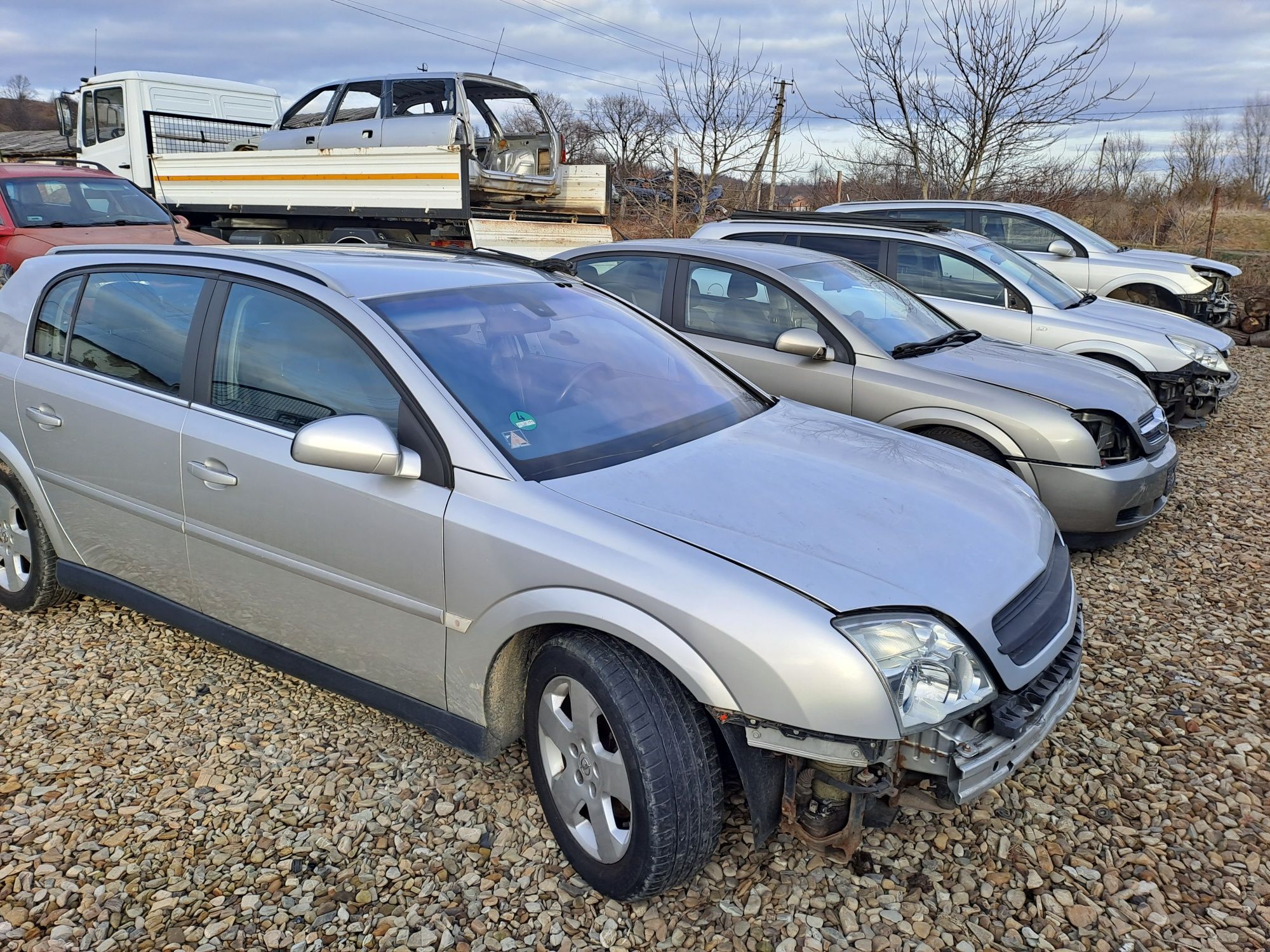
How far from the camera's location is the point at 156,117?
13.8 meters

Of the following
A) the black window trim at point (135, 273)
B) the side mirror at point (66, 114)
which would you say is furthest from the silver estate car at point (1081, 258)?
the side mirror at point (66, 114)

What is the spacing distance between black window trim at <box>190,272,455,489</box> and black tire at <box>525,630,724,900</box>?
64cm

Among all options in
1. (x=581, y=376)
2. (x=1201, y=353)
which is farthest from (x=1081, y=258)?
(x=581, y=376)

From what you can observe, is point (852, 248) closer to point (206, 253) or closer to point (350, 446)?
point (206, 253)

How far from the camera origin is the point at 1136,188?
27438 millimetres

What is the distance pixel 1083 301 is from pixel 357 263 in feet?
22.2

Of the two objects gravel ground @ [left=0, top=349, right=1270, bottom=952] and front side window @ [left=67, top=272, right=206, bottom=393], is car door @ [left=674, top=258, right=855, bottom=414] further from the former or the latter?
front side window @ [left=67, top=272, right=206, bottom=393]

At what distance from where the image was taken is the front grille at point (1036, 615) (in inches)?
97.3

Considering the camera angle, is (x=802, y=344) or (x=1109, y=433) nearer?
(x=1109, y=433)

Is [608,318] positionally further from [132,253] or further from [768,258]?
[768,258]

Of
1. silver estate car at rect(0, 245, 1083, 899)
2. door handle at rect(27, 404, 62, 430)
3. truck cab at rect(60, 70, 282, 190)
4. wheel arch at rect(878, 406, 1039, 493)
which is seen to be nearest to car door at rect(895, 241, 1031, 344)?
wheel arch at rect(878, 406, 1039, 493)

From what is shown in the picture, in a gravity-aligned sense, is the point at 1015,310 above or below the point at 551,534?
above

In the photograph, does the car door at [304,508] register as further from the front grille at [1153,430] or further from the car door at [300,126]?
the car door at [300,126]

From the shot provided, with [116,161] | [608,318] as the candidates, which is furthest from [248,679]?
[116,161]
